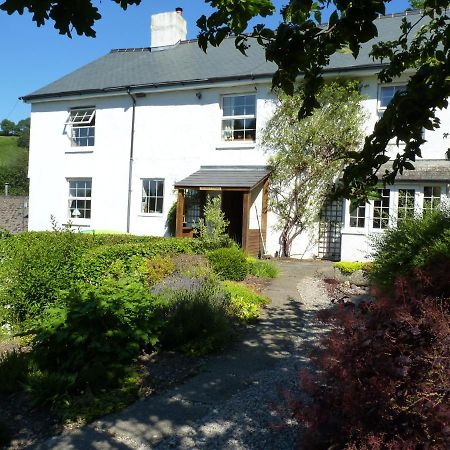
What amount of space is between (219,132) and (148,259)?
31.0ft

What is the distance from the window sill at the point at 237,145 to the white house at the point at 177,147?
0.04 m

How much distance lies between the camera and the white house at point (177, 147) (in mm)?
15312

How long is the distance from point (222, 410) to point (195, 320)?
2081 mm

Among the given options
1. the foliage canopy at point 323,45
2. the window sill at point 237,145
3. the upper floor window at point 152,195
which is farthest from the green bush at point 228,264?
the upper floor window at point 152,195

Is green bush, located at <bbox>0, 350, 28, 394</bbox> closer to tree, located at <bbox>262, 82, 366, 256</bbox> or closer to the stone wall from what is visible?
tree, located at <bbox>262, 82, 366, 256</bbox>

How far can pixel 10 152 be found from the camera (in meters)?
80.6

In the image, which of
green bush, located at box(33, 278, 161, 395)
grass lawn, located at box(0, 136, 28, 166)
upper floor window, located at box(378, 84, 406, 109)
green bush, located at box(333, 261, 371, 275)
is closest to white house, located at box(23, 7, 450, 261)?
upper floor window, located at box(378, 84, 406, 109)

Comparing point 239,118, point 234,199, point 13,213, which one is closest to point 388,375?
point 239,118

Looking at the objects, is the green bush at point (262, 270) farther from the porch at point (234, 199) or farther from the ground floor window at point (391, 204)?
the porch at point (234, 199)

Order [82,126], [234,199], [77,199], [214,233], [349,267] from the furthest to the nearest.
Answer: [77,199] < [82,126] < [234,199] < [214,233] < [349,267]

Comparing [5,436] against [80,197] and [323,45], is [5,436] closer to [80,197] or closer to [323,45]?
[323,45]

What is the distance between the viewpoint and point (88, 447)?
382cm

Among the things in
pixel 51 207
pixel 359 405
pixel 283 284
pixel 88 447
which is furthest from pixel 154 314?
pixel 51 207

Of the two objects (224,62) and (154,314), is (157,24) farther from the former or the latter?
(154,314)
